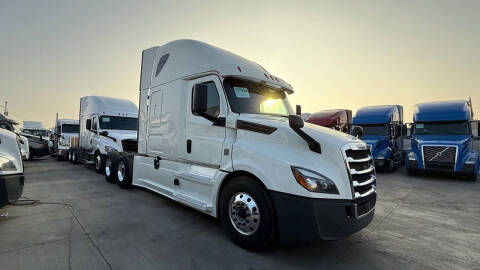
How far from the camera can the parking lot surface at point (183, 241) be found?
9.32 feet

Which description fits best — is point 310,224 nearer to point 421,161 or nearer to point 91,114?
point 421,161

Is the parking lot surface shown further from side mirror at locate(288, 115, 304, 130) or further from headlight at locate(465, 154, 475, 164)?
headlight at locate(465, 154, 475, 164)

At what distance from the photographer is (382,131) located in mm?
11898

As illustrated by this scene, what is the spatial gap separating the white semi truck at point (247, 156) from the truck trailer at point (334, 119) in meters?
12.2

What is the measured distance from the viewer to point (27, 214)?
4383 millimetres

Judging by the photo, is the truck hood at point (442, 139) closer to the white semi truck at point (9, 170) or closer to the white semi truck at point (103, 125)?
the white semi truck at point (103, 125)

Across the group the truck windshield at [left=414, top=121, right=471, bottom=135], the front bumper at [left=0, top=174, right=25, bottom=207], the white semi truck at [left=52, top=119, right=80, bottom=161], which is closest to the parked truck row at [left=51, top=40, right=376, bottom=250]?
the front bumper at [left=0, top=174, right=25, bottom=207]

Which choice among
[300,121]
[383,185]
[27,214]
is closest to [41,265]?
[27,214]

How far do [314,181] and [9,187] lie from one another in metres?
4.18

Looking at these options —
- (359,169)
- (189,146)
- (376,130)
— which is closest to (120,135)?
(189,146)

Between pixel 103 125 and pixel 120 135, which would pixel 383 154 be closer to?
pixel 120 135

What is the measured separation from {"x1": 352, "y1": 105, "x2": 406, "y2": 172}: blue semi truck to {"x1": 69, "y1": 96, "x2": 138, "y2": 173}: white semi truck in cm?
1082

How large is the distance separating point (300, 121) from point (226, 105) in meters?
1.22

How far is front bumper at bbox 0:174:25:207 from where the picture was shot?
10.7ft
